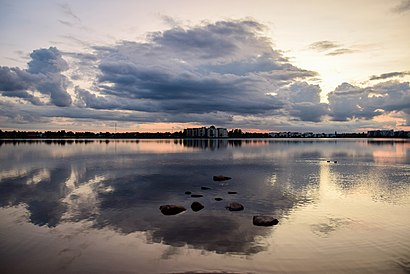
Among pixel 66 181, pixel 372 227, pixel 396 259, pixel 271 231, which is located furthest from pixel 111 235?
pixel 66 181

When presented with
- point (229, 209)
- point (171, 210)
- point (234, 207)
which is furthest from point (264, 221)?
point (171, 210)

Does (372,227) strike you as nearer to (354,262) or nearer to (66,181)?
(354,262)

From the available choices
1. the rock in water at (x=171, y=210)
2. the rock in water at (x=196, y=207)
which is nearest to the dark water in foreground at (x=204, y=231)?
the rock in water at (x=196, y=207)

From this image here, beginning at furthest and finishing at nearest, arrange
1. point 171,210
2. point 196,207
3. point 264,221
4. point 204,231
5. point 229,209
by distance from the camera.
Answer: point 196,207
point 229,209
point 171,210
point 264,221
point 204,231

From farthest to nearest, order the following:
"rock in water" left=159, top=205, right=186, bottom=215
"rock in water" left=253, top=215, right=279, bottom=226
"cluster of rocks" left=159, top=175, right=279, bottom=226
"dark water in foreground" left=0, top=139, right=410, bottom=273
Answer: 1. "rock in water" left=159, top=205, right=186, bottom=215
2. "cluster of rocks" left=159, top=175, right=279, bottom=226
3. "rock in water" left=253, top=215, right=279, bottom=226
4. "dark water in foreground" left=0, top=139, right=410, bottom=273

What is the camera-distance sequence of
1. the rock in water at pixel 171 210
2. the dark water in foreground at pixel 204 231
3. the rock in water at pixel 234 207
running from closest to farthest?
the dark water in foreground at pixel 204 231 → the rock in water at pixel 171 210 → the rock in water at pixel 234 207

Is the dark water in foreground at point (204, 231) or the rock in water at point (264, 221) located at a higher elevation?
the rock in water at point (264, 221)

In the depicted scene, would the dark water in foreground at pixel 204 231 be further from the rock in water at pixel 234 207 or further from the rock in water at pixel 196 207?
the rock in water at pixel 234 207

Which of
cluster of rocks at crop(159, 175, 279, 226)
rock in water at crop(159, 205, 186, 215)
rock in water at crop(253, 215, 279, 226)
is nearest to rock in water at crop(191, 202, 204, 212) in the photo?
cluster of rocks at crop(159, 175, 279, 226)

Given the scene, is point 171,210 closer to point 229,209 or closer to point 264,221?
point 229,209

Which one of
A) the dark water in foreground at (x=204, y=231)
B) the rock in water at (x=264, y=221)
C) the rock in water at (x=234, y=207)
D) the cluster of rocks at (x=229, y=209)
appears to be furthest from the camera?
the rock in water at (x=234, y=207)

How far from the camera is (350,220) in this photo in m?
20.8

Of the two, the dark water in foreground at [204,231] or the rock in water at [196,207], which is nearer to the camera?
the dark water in foreground at [204,231]

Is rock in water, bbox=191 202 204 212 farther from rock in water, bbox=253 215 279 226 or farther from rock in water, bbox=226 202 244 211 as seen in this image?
rock in water, bbox=253 215 279 226
